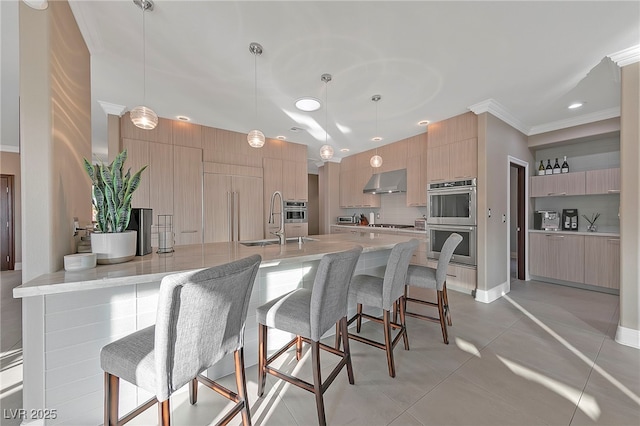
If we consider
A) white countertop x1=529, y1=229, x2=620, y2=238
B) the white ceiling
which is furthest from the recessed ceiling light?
white countertop x1=529, y1=229, x2=620, y2=238

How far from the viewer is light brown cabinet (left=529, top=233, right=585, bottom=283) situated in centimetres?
382

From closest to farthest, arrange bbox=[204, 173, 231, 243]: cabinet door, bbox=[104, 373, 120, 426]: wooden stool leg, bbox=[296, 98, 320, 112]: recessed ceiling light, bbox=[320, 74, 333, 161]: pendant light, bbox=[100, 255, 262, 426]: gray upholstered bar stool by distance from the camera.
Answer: bbox=[100, 255, 262, 426]: gray upholstered bar stool < bbox=[104, 373, 120, 426]: wooden stool leg < bbox=[320, 74, 333, 161]: pendant light < bbox=[296, 98, 320, 112]: recessed ceiling light < bbox=[204, 173, 231, 243]: cabinet door

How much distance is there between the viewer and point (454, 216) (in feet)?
12.3

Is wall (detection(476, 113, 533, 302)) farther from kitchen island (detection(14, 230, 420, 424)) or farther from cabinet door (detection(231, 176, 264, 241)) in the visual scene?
cabinet door (detection(231, 176, 264, 241))

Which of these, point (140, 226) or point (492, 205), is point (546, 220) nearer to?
point (492, 205)

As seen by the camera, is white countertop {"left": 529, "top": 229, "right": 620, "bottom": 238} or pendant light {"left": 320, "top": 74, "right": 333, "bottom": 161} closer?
pendant light {"left": 320, "top": 74, "right": 333, "bottom": 161}

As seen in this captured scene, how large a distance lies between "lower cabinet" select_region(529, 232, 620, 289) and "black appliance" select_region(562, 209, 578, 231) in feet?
0.98

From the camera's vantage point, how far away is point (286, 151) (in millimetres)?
5121

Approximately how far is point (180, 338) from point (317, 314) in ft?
2.26

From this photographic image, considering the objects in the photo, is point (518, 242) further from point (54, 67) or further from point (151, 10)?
point (54, 67)

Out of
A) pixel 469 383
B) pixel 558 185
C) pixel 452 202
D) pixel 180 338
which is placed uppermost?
pixel 558 185

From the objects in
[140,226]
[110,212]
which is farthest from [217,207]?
[110,212]

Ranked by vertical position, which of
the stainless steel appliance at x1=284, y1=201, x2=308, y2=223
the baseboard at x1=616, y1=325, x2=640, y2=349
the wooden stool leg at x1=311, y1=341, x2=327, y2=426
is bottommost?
the baseboard at x1=616, y1=325, x2=640, y2=349

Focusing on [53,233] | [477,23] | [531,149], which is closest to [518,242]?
[531,149]
